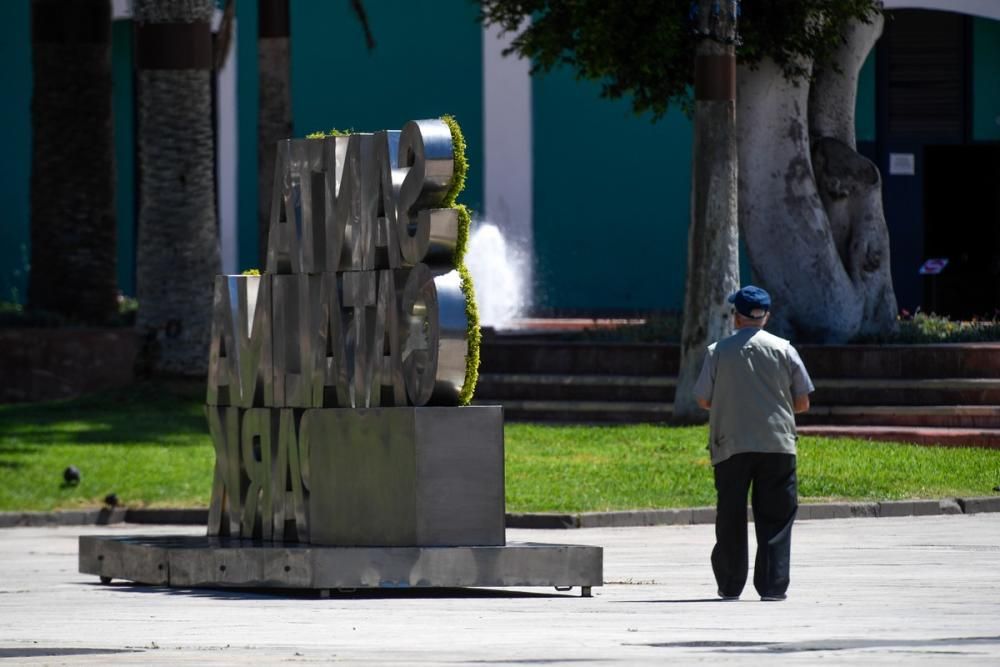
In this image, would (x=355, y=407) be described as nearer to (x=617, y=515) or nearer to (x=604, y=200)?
(x=617, y=515)

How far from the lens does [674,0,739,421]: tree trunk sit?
22.6m

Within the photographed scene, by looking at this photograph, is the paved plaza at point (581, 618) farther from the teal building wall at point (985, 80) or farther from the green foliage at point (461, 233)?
the teal building wall at point (985, 80)

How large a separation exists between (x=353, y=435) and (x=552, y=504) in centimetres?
528

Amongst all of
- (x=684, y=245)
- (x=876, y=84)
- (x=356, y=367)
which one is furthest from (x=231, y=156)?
(x=356, y=367)

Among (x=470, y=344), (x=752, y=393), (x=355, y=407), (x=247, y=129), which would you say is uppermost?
→ (x=247, y=129)

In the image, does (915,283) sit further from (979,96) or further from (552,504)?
(552,504)

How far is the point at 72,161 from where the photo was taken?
91.1 ft

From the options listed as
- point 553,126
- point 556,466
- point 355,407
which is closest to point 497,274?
point 553,126

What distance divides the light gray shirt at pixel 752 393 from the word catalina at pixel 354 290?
56.4 inches

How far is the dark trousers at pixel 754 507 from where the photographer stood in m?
12.3

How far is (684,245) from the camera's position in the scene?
112 ft

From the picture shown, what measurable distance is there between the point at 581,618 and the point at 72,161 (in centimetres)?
1793

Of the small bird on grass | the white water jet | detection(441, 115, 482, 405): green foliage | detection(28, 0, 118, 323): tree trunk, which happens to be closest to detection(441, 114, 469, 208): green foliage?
detection(441, 115, 482, 405): green foliage

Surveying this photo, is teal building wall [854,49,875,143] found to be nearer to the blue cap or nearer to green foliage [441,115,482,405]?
green foliage [441,115,482,405]
